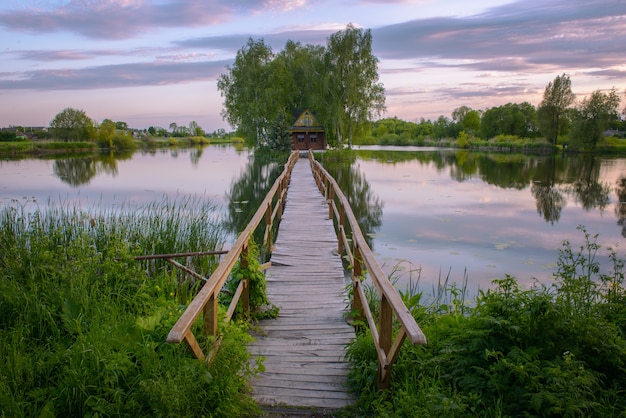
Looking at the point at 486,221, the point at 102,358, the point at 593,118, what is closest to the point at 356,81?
the point at 486,221

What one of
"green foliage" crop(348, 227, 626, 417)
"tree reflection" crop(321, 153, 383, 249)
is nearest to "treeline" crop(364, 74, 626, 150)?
"tree reflection" crop(321, 153, 383, 249)

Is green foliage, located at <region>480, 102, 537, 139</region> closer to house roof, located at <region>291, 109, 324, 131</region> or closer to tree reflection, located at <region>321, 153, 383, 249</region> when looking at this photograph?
house roof, located at <region>291, 109, 324, 131</region>

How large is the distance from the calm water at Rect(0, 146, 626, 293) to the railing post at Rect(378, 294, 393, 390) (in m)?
4.68

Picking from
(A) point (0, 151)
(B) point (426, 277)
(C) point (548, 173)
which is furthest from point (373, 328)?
(A) point (0, 151)

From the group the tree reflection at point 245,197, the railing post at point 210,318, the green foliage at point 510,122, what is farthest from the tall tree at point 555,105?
the railing post at point 210,318

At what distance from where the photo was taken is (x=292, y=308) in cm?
516

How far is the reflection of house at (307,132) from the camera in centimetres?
4669

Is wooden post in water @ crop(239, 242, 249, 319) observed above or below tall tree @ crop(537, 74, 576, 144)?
below

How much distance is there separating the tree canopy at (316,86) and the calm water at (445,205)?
10724 millimetres

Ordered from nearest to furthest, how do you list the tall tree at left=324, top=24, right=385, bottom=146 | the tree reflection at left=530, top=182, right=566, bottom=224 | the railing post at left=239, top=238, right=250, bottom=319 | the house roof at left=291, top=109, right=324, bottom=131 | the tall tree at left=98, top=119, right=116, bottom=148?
1. the railing post at left=239, top=238, right=250, bottom=319
2. the tree reflection at left=530, top=182, right=566, bottom=224
3. the tall tree at left=324, top=24, right=385, bottom=146
4. the house roof at left=291, top=109, right=324, bottom=131
5. the tall tree at left=98, top=119, right=116, bottom=148

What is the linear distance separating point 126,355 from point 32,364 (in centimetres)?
102

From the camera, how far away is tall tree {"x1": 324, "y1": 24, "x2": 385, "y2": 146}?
40.2 meters

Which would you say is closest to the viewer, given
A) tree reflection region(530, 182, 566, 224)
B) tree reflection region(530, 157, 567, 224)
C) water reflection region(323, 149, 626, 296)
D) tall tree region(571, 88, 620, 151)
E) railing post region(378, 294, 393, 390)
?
railing post region(378, 294, 393, 390)

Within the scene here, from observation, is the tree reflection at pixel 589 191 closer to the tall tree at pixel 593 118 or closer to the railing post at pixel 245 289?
the railing post at pixel 245 289
